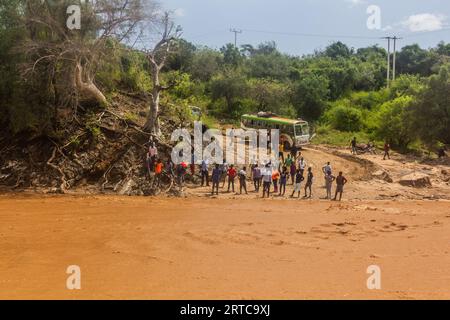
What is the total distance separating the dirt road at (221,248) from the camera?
9.67m

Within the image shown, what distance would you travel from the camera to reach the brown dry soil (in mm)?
9680

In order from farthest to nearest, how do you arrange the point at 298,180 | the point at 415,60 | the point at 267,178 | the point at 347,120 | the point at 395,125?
the point at 415,60, the point at 347,120, the point at 395,125, the point at 298,180, the point at 267,178

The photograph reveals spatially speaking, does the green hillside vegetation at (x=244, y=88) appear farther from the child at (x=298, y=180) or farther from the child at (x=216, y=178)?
the child at (x=298, y=180)

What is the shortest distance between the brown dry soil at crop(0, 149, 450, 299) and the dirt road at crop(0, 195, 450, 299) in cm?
3

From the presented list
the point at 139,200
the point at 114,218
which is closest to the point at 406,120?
the point at 139,200

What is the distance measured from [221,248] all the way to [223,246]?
0.20 meters

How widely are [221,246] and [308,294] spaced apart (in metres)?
3.77

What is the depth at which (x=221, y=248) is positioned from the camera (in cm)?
1258

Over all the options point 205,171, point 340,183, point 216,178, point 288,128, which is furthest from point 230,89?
point 340,183

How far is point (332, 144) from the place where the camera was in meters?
36.4

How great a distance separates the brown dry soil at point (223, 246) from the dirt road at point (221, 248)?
3 centimetres

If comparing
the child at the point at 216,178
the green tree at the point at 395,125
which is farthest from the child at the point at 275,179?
the green tree at the point at 395,125

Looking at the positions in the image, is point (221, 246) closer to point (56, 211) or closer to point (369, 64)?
point (56, 211)

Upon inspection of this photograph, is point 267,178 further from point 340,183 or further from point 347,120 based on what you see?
point 347,120
